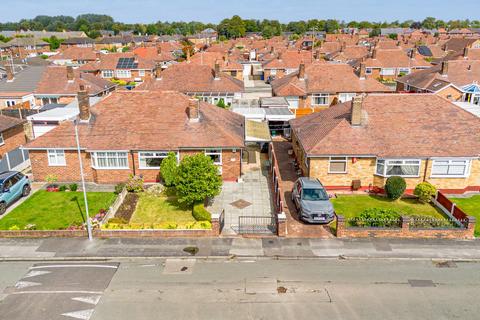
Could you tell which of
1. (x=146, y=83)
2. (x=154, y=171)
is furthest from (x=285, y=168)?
(x=146, y=83)

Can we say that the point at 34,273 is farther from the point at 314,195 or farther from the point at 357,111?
the point at 357,111

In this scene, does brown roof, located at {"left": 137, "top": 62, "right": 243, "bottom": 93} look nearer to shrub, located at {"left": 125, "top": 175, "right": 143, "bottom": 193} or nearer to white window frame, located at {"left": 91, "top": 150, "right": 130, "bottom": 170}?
white window frame, located at {"left": 91, "top": 150, "right": 130, "bottom": 170}

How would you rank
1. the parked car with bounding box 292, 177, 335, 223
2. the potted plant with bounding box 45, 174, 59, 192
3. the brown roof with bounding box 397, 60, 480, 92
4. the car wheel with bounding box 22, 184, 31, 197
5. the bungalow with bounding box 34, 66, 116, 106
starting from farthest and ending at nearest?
the bungalow with bounding box 34, 66, 116, 106
the brown roof with bounding box 397, 60, 480, 92
the potted plant with bounding box 45, 174, 59, 192
the car wheel with bounding box 22, 184, 31, 197
the parked car with bounding box 292, 177, 335, 223

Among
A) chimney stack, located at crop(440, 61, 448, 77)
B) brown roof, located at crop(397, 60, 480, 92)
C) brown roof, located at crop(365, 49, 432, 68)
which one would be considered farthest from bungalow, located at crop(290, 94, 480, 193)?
brown roof, located at crop(365, 49, 432, 68)

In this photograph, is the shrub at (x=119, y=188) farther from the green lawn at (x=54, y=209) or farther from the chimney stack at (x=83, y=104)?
the chimney stack at (x=83, y=104)

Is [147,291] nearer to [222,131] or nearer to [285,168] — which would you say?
[222,131]

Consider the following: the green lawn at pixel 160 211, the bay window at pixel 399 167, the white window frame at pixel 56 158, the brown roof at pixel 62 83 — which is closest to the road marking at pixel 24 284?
the green lawn at pixel 160 211

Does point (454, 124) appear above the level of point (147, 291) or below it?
above
